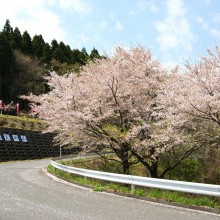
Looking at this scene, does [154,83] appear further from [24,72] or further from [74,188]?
[24,72]

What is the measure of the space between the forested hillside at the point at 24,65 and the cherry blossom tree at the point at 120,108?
119ft

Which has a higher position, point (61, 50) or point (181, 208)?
point (61, 50)

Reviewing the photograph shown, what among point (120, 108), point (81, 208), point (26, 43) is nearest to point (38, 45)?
point (26, 43)

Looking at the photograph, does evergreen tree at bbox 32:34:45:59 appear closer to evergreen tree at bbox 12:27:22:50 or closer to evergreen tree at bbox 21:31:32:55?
evergreen tree at bbox 21:31:32:55

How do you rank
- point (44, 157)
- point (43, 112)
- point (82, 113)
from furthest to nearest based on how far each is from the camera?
point (44, 157)
point (43, 112)
point (82, 113)

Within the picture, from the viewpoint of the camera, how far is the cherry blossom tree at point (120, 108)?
13.3 metres

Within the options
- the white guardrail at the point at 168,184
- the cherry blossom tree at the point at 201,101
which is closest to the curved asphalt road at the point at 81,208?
the white guardrail at the point at 168,184

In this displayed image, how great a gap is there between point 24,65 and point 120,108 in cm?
4691

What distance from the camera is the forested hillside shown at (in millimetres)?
55469

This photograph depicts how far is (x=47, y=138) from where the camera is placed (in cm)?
3681

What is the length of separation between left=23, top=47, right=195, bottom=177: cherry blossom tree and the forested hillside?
36.2 meters

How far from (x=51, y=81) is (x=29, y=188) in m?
6.58

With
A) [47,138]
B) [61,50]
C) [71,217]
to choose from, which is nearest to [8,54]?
[61,50]

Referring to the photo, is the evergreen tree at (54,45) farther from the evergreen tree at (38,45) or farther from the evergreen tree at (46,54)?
the evergreen tree at (46,54)
